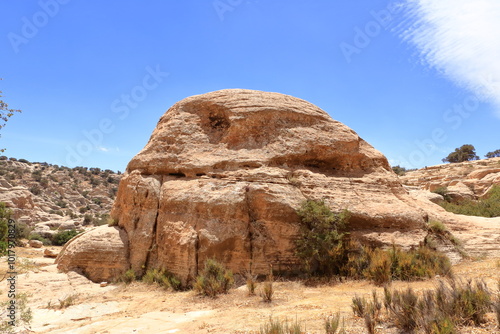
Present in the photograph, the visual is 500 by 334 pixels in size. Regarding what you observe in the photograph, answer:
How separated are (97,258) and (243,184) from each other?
480cm

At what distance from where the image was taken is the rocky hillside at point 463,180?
84.9 feet

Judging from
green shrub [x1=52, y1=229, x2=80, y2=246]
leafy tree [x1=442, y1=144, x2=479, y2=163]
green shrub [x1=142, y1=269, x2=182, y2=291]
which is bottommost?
green shrub [x1=142, y1=269, x2=182, y2=291]

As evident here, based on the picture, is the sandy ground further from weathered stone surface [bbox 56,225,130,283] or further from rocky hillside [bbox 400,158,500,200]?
rocky hillside [bbox 400,158,500,200]

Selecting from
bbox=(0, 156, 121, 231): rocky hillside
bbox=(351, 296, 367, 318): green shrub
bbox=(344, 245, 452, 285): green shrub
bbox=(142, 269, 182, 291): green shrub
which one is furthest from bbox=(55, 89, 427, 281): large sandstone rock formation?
bbox=(0, 156, 121, 231): rocky hillside

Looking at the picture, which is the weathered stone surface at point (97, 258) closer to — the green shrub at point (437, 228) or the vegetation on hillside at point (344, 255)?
the vegetation on hillside at point (344, 255)

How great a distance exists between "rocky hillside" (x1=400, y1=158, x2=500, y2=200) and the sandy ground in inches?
757

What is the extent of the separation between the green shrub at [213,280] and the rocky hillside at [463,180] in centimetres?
2128

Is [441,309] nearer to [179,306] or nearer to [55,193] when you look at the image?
[179,306]

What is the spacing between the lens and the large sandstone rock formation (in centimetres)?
932

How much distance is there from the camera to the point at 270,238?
9320 millimetres

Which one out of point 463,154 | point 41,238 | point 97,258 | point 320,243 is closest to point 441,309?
point 320,243

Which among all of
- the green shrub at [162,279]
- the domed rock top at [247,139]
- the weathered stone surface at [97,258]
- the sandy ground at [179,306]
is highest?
the domed rock top at [247,139]

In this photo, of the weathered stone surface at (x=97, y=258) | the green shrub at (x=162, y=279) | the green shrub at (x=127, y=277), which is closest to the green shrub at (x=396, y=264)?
the green shrub at (x=162, y=279)

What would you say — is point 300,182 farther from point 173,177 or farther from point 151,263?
point 151,263
